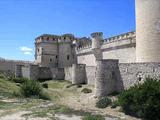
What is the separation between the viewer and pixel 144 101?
16562 mm

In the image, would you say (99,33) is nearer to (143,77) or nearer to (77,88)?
(77,88)

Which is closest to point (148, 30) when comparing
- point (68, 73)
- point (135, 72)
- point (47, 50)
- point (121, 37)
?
point (135, 72)

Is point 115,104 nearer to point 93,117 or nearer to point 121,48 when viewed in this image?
point 93,117

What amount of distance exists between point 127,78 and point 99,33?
15666 millimetres

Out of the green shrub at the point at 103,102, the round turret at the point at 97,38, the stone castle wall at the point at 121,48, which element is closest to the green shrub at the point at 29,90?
the green shrub at the point at 103,102

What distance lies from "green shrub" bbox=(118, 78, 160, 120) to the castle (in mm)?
2649

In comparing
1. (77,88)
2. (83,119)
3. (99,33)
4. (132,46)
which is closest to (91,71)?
(77,88)

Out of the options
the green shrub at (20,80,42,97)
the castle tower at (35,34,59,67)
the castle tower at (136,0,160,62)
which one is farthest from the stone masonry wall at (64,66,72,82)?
the castle tower at (136,0,160,62)

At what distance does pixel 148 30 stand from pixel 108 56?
1283 cm

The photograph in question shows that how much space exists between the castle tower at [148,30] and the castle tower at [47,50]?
26262mm

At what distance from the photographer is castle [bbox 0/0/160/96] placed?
22.1m

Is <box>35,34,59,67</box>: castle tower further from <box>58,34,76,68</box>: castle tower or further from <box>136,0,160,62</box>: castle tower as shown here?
<box>136,0,160,62</box>: castle tower

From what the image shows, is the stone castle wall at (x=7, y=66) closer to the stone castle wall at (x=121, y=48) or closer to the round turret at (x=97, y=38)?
the stone castle wall at (x=121, y=48)

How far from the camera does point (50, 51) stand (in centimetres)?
4775
